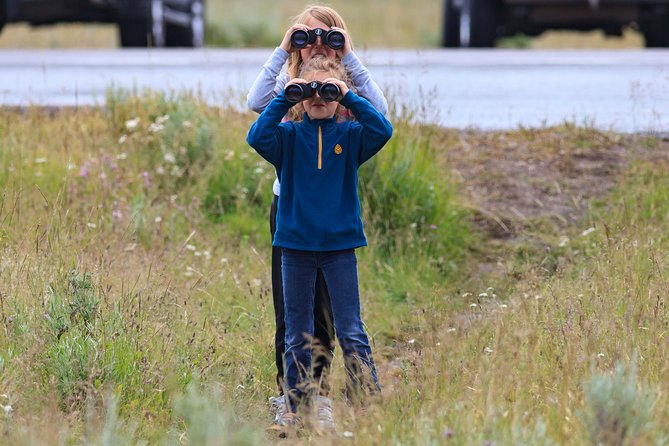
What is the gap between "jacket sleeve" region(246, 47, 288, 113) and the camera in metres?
4.41

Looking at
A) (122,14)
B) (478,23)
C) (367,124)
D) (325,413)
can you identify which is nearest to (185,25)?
(122,14)

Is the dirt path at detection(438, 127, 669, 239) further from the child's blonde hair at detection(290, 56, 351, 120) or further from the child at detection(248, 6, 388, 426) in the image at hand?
the child's blonde hair at detection(290, 56, 351, 120)

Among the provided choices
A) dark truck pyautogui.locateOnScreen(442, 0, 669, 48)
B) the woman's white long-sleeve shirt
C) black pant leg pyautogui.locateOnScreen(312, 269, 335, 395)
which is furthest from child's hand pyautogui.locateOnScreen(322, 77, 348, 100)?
dark truck pyautogui.locateOnScreen(442, 0, 669, 48)

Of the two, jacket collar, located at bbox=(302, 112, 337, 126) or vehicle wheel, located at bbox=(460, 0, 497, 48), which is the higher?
vehicle wheel, located at bbox=(460, 0, 497, 48)

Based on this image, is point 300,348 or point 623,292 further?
point 623,292

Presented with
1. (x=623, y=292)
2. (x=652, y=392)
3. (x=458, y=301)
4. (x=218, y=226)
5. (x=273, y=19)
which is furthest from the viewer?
(x=273, y=19)

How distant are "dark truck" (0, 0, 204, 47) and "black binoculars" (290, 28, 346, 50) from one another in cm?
851

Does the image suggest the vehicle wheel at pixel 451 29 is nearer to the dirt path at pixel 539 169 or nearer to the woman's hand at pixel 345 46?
the dirt path at pixel 539 169


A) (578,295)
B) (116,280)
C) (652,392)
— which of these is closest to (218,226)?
(116,280)

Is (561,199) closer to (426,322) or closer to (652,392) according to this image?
(426,322)

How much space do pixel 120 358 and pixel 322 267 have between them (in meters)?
0.88

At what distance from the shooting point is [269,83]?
4.45 m

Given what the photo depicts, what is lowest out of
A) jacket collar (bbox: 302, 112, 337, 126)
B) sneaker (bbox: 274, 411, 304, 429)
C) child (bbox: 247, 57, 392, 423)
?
sneaker (bbox: 274, 411, 304, 429)

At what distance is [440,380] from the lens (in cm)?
424
